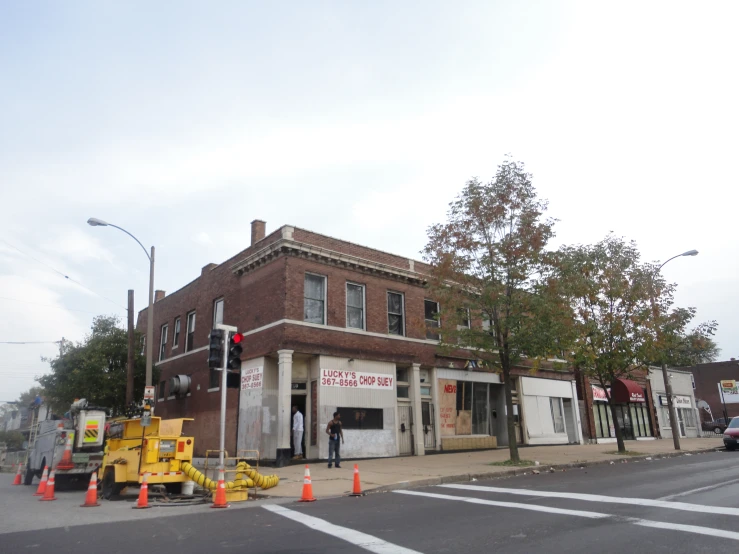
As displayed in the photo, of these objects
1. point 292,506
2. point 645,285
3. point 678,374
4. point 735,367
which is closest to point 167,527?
point 292,506

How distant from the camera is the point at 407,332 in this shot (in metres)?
23.5

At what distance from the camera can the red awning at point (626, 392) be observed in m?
32.8

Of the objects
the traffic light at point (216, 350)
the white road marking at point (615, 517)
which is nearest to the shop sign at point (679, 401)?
the white road marking at point (615, 517)

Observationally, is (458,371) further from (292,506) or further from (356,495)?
(292,506)

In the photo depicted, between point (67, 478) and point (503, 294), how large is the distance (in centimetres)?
1418

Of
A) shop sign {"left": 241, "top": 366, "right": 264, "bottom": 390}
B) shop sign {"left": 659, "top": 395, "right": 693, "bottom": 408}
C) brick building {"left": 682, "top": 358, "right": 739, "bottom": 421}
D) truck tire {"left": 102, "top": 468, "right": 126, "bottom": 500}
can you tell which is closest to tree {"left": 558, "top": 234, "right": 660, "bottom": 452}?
shop sign {"left": 241, "top": 366, "right": 264, "bottom": 390}

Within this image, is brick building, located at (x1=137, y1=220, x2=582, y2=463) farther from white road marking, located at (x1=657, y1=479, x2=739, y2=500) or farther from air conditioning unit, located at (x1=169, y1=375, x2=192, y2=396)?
white road marking, located at (x1=657, y1=479, x2=739, y2=500)

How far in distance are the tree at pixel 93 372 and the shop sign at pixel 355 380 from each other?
1068cm

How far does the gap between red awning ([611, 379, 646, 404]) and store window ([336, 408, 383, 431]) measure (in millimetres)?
17315

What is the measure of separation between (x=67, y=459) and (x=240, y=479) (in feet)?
22.4

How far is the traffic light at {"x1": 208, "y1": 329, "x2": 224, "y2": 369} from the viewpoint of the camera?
12031mm

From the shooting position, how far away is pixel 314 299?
832 inches

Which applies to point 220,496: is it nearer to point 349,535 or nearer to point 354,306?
A: point 349,535

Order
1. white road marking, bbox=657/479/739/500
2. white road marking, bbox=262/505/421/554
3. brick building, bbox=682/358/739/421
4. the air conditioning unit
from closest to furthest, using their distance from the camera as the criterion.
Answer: white road marking, bbox=262/505/421/554 < white road marking, bbox=657/479/739/500 < the air conditioning unit < brick building, bbox=682/358/739/421
